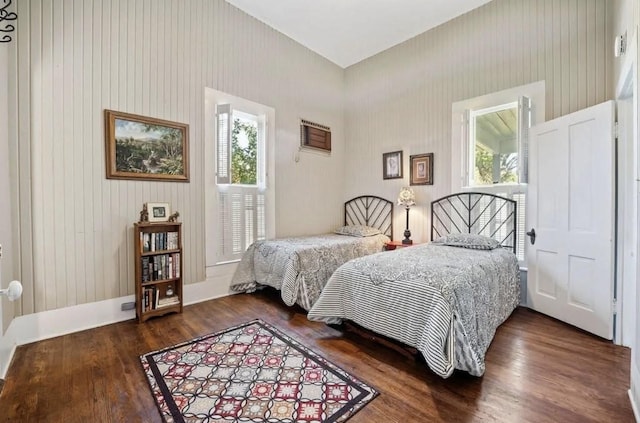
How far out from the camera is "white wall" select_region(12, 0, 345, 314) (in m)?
2.43

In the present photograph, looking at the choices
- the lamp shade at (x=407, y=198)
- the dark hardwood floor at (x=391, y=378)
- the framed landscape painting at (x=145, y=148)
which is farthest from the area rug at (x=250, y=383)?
the lamp shade at (x=407, y=198)

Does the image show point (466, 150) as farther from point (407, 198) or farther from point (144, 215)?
point (144, 215)

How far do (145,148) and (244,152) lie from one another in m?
1.25

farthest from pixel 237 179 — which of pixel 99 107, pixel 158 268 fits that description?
pixel 99 107

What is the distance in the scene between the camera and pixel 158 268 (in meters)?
2.94

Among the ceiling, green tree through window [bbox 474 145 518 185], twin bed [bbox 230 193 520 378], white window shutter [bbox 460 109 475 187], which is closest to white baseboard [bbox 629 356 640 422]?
twin bed [bbox 230 193 520 378]

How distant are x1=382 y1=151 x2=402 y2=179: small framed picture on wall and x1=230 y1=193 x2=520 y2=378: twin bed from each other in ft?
5.25

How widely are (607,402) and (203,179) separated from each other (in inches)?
153

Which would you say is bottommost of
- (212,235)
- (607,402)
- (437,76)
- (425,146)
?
(607,402)

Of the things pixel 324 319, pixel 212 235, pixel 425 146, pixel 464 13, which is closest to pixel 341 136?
pixel 425 146

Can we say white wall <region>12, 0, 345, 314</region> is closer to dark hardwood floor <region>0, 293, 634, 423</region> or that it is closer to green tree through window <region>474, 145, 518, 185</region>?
dark hardwood floor <region>0, 293, 634, 423</region>

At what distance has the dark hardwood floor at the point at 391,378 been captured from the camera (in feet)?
5.24

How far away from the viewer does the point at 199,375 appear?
6.37 ft

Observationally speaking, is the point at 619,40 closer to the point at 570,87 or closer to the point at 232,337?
the point at 570,87
